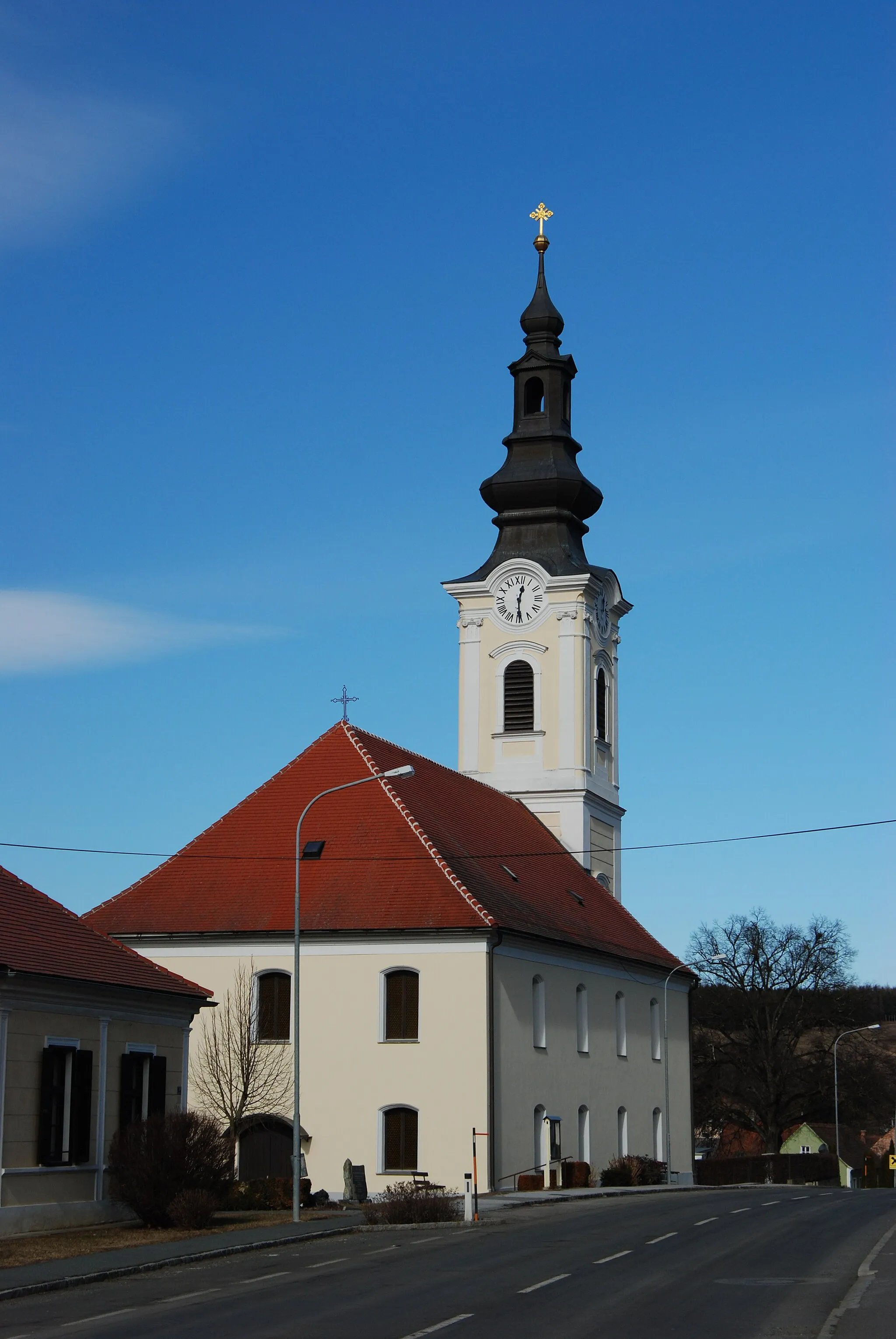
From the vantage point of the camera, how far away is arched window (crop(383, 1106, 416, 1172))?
38344mm

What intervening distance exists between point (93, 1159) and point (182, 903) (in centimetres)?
1509

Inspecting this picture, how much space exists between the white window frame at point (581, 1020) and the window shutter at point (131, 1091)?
1878cm

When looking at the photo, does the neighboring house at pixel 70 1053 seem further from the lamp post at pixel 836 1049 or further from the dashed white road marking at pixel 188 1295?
the lamp post at pixel 836 1049

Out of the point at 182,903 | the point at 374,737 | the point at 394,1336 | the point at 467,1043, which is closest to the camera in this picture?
the point at 394,1336

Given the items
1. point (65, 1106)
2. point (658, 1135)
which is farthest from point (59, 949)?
point (658, 1135)

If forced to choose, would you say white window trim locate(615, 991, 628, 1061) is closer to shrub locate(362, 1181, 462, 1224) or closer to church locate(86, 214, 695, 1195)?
church locate(86, 214, 695, 1195)

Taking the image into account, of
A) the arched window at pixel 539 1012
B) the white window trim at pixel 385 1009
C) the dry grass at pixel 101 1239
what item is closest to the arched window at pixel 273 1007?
the white window trim at pixel 385 1009

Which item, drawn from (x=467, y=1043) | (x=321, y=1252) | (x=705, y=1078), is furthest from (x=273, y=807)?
(x=705, y=1078)

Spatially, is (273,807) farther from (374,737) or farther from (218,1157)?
(218,1157)

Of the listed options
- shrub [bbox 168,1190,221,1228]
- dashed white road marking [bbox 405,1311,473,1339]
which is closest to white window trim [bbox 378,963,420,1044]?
shrub [bbox 168,1190,221,1228]

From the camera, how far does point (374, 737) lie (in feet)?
156

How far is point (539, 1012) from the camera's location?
42438 mm

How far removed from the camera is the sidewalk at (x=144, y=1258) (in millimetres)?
19016

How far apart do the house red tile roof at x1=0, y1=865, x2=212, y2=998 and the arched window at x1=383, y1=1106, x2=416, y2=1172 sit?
9993 millimetres
